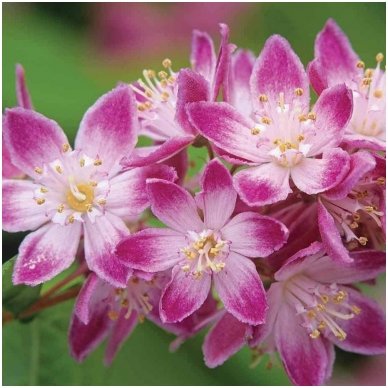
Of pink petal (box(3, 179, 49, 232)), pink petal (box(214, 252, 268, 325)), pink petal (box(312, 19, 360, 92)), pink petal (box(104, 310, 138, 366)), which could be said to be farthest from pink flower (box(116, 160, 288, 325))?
pink petal (box(312, 19, 360, 92))

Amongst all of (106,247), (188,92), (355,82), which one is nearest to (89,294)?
(106,247)

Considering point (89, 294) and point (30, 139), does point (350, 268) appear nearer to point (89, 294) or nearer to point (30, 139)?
point (89, 294)

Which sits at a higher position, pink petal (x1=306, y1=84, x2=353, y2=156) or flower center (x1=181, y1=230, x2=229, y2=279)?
pink petal (x1=306, y1=84, x2=353, y2=156)

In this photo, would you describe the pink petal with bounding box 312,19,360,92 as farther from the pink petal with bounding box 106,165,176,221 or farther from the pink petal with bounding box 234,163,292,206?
the pink petal with bounding box 106,165,176,221

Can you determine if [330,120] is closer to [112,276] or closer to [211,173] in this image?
[211,173]

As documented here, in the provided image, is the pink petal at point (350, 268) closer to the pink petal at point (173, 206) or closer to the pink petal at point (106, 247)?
the pink petal at point (173, 206)

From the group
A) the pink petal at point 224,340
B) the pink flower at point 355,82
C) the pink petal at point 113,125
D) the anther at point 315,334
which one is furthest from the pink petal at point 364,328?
the pink petal at point 113,125
